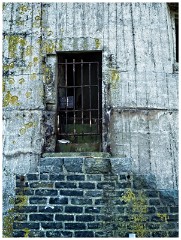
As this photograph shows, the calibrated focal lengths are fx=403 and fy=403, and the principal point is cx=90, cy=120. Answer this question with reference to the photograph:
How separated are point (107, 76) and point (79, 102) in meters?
0.62

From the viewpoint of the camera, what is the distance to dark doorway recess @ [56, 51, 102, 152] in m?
6.07

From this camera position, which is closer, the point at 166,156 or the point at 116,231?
the point at 116,231

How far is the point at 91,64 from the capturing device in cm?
635

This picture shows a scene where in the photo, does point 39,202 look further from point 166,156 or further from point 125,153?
point 166,156

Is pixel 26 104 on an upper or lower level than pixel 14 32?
lower

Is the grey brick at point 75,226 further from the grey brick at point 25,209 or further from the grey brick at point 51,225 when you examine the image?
the grey brick at point 25,209

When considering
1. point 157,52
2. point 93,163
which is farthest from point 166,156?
point 157,52

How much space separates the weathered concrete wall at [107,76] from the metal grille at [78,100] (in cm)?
19

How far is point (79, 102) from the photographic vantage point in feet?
20.6

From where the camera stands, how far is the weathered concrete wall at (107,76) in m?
5.89

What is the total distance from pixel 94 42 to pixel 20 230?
9.66 feet

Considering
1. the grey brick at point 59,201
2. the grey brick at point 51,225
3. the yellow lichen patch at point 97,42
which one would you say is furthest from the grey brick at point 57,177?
the yellow lichen patch at point 97,42

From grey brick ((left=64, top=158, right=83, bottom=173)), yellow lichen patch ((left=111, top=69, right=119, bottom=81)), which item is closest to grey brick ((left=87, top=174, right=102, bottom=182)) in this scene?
grey brick ((left=64, top=158, right=83, bottom=173))

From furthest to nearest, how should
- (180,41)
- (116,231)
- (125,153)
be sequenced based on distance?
(180,41) < (125,153) < (116,231)
